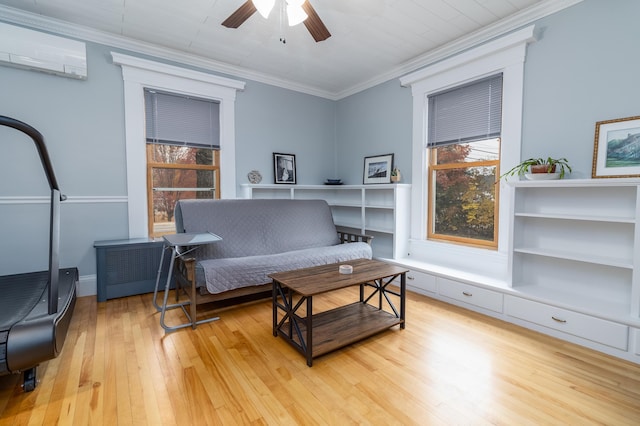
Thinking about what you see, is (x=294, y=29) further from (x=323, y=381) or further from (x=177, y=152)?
(x=323, y=381)

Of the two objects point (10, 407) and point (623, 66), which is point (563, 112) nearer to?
point (623, 66)

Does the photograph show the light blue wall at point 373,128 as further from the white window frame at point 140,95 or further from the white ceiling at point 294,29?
the white window frame at point 140,95

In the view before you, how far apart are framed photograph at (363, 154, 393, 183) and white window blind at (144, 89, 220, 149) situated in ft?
6.93

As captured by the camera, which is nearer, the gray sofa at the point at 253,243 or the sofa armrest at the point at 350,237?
the gray sofa at the point at 253,243

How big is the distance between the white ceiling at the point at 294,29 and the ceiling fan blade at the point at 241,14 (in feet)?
1.48

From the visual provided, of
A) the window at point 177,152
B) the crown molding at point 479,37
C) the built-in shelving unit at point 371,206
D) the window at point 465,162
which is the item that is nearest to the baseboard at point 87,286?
the window at point 177,152

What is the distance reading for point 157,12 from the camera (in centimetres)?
279

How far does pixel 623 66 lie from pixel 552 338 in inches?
84.5

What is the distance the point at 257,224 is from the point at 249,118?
5.32 feet

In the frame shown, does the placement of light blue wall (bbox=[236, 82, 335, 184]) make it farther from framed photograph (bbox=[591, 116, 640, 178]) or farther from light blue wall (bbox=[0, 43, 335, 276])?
framed photograph (bbox=[591, 116, 640, 178])

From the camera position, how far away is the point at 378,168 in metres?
4.30

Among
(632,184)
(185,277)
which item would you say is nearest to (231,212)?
(185,277)

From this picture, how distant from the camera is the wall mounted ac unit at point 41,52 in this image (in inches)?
106

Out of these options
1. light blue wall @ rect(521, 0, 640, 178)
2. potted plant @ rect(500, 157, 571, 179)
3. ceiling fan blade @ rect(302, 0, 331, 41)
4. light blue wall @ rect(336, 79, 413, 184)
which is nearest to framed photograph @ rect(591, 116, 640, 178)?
light blue wall @ rect(521, 0, 640, 178)
